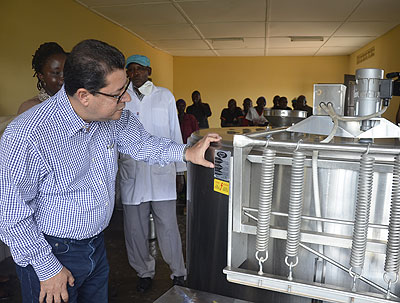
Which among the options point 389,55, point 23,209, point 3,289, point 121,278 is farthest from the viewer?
point 389,55

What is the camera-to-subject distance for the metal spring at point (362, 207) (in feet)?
2.49

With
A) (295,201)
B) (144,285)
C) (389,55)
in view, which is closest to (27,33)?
(144,285)

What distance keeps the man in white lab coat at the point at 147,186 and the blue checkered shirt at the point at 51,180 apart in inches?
37.7

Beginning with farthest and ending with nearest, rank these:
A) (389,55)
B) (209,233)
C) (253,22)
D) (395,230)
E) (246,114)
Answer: (246,114), (389,55), (253,22), (209,233), (395,230)

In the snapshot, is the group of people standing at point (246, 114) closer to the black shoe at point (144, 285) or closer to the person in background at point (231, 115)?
the person in background at point (231, 115)

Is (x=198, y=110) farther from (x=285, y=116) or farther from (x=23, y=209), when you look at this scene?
(x=23, y=209)

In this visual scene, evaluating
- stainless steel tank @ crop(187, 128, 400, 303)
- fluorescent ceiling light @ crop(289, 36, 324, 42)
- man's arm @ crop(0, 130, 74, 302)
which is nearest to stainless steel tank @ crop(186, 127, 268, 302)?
Result: stainless steel tank @ crop(187, 128, 400, 303)

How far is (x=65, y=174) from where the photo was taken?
1.12 meters

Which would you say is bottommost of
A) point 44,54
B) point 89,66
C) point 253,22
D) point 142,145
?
point 142,145

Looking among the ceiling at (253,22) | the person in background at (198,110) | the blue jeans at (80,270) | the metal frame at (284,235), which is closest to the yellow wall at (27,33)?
the ceiling at (253,22)

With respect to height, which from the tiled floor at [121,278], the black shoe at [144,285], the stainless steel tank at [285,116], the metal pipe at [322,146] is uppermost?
the stainless steel tank at [285,116]

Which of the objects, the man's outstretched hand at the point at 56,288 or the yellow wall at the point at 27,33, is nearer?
the man's outstretched hand at the point at 56,288

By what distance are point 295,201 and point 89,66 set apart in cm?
69

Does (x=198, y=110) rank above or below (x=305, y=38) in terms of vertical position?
below
